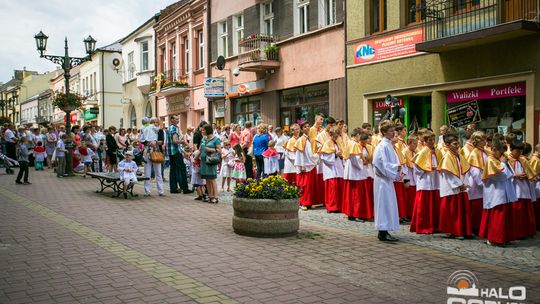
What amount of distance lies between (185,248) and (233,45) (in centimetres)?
2031

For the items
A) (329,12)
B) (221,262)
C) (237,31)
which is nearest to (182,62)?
(237,31)

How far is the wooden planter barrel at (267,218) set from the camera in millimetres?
8539

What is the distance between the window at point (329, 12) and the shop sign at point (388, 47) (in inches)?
84.8

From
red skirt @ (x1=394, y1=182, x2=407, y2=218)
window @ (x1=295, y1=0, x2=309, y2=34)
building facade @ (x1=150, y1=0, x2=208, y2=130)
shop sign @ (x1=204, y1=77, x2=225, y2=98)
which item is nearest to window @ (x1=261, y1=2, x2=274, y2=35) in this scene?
window @ (x1=295, y1=0, x2=309, y2=34)

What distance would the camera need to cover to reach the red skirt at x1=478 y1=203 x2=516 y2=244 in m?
8.32

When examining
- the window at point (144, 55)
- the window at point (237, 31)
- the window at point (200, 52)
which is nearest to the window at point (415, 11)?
the window at point (237, 31)

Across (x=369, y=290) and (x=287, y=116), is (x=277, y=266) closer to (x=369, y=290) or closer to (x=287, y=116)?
(x=369, y=290)

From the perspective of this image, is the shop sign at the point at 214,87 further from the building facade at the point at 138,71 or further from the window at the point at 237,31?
the building facade at the point at 138,71

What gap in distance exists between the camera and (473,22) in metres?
14.3

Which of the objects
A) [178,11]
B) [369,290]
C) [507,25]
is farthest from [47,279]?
[178,11]

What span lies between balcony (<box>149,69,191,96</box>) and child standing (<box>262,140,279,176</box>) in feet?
55.2

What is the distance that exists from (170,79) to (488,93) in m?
23.3

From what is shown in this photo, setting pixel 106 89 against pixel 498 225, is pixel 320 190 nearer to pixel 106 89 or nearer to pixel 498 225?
pixel 498 225

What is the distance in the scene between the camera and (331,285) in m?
5.92
